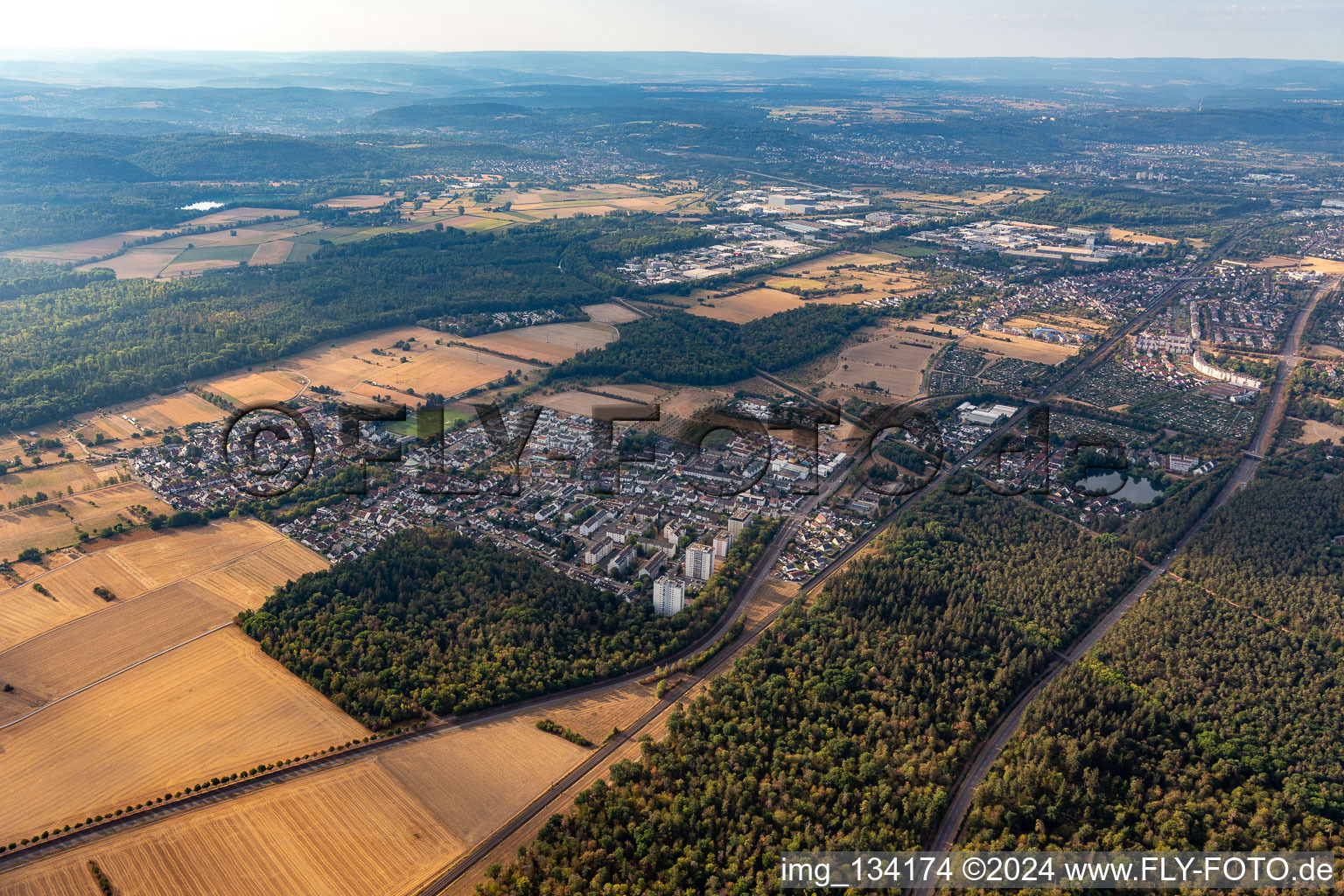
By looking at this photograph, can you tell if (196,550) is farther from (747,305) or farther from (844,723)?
(747,305)

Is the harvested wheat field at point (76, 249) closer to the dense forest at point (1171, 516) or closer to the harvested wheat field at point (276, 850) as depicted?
the harvested wheat field at point (276, 850)

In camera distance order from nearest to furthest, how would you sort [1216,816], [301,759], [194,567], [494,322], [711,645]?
[1216,816]
[301,759]
[711,645]
[194,567]
[494,322]

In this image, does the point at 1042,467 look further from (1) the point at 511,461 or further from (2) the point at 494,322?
(2) the point at 494,322

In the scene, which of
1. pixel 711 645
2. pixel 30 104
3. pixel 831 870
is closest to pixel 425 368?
pixel 711 645

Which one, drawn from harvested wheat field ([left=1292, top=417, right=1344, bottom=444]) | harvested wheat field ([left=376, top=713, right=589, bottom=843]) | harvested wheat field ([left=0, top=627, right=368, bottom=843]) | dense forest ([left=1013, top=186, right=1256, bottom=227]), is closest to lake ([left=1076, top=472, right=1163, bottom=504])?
harvested wheat field ([left=1292, top=417, right=1344, bottom=444])

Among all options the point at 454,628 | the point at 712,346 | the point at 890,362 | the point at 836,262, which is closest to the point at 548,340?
the point at 712,346
